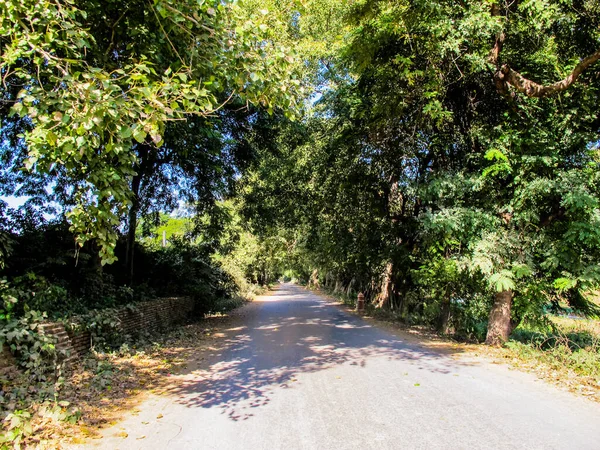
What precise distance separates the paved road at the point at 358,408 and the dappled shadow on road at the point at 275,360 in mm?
30

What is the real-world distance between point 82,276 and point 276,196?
34.2ft

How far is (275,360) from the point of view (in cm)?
810

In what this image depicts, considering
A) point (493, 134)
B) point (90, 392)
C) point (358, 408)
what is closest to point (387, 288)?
point (493, 134)

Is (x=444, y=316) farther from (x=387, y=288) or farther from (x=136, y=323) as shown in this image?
(x=136, y=323)

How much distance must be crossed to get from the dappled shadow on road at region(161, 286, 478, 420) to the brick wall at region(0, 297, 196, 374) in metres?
2.02

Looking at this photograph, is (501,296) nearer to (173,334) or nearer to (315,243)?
(173,334)

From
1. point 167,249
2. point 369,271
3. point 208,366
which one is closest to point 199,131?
point 208,366

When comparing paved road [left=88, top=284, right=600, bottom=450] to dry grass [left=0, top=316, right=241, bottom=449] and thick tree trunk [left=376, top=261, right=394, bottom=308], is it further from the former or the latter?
thick tree trunk [left=376, top=261, right=394, bottom=308]

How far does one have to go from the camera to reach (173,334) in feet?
36.9

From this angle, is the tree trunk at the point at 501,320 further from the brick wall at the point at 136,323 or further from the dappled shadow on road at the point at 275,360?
the brick wall at the point at 136,323

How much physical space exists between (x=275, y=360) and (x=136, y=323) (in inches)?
155

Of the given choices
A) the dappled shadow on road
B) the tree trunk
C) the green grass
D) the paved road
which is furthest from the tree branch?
the dappled shadow on road

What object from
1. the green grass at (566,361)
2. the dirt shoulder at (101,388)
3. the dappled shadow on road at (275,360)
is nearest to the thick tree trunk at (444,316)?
the dappled shadow on road at (275,360)

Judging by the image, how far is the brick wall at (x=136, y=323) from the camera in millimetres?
6410
